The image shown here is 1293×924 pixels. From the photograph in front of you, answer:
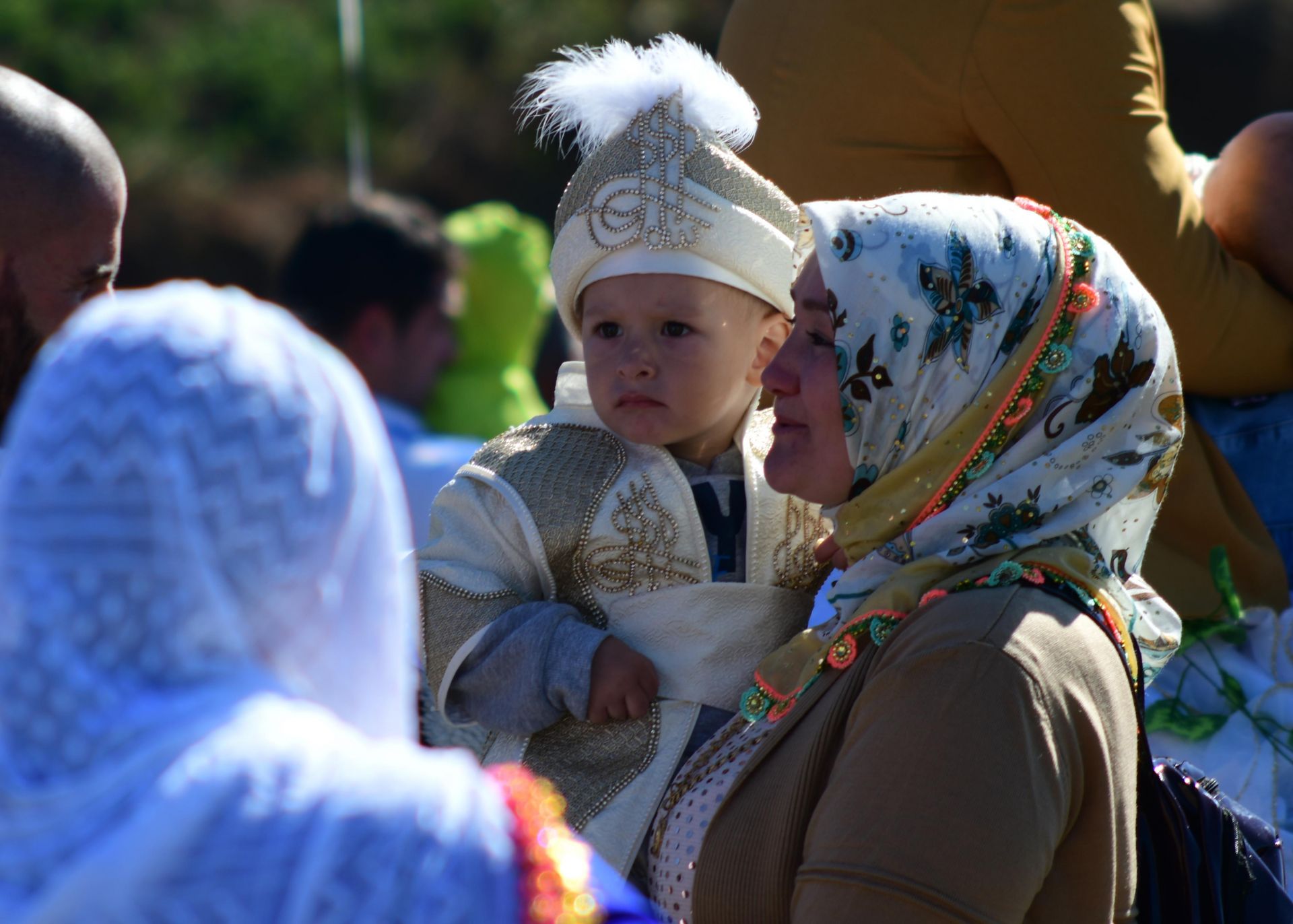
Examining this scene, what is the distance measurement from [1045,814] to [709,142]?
4.11ft

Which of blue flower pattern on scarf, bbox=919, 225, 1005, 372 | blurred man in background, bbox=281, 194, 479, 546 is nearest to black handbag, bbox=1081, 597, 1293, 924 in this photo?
blue flower pattern on scarf, bbox=919, 225, 1005, 372

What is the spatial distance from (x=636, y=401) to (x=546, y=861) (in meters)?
1.22

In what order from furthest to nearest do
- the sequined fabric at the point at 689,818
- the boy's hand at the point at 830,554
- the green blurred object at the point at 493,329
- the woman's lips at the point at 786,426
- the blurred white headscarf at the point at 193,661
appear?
the green blurred object at the point at 493,329, the boy's hand at the point at 830,554, the woman's lips at the point at 786,426, the sequined fabric at the point at 689,818, the blurred white headscarf at the point at 193,661

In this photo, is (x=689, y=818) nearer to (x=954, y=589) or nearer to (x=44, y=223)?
(x=954, y=589)

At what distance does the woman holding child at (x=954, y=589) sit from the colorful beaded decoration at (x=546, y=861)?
0.58m

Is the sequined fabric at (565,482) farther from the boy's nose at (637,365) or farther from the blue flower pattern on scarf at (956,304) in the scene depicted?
the blue flower pattern on scarf at (956,304)

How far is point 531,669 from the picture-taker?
7.12 ft

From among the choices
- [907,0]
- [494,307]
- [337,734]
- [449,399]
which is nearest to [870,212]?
[907,0]

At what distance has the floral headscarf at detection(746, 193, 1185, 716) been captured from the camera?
1.97 metres

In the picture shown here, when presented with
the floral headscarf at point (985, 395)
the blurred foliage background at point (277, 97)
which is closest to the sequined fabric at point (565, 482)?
the floral headscarf at point (985, 395)

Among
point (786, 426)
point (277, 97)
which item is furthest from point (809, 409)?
point (277, 97)

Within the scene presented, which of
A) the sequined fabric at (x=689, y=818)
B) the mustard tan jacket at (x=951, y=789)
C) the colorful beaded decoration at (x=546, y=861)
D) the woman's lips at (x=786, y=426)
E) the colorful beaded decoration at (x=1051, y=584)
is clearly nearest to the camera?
the colorful beaded decoration at (x=546, y=861)

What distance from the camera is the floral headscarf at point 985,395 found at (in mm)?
1971

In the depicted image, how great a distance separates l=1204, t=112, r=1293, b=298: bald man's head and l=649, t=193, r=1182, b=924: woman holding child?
2.81 feet
